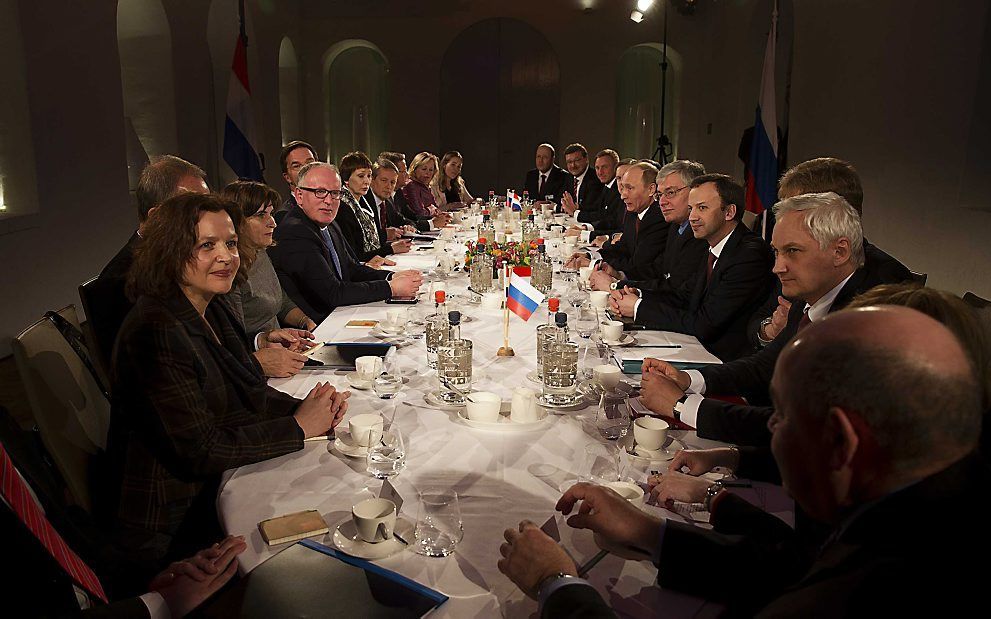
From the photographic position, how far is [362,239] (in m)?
5.80

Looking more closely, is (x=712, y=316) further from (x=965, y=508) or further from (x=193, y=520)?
(x=965, y=508)

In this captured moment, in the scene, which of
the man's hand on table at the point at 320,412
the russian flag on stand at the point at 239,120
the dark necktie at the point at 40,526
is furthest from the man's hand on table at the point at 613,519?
the russian flag on stand at the point at 239,120

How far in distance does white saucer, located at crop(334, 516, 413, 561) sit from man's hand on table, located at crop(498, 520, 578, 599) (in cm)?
22

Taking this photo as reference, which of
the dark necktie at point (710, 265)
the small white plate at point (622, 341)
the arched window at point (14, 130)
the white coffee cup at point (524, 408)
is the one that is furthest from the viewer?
the arched window at point (14, 130)

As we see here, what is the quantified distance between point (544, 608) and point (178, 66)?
8.10m

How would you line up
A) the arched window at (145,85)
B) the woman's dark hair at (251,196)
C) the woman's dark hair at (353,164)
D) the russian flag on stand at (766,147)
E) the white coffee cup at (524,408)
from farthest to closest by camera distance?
the arched window at (145,85), the russian flag on stand at (766,147), the woman's dark hair at (353,164), the woman's dark hair at (251,196), the white coffee cup at (524,408)

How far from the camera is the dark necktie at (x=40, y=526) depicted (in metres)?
1.42

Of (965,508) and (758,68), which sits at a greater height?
(758,68)

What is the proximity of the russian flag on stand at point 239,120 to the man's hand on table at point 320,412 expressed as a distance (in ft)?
23.7

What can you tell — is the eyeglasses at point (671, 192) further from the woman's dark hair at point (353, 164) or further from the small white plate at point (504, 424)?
the small white plate at point (504, 424)

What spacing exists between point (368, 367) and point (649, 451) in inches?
37.3

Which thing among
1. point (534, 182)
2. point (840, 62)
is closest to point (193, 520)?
point (840, 62)

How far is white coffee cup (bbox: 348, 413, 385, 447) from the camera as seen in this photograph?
6.07 feet

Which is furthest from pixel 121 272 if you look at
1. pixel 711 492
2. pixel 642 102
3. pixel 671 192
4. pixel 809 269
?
pixel 642 102
